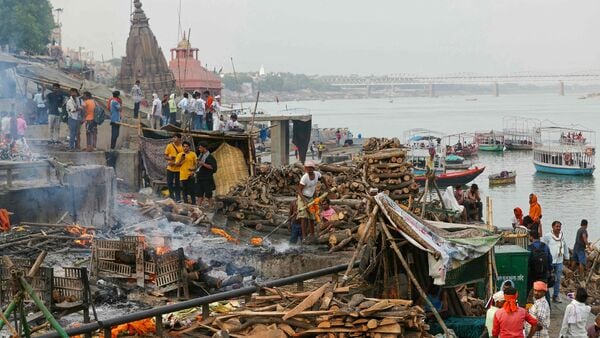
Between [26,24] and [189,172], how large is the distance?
45.5m

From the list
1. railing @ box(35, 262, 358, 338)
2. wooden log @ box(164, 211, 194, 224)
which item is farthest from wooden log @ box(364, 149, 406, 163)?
railing @ box(35, 262, 358, 338)

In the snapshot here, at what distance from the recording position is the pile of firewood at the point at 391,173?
17.0 m

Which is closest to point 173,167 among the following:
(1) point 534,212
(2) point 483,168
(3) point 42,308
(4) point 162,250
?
(4) point 162,250

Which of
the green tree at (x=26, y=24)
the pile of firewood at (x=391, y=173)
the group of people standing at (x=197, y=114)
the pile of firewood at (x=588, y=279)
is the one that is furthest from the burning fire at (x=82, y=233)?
the green tree at (x=26, y=24)

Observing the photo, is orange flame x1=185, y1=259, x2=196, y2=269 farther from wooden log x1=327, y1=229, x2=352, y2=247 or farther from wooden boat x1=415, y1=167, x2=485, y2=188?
wooden boat x1=415, y1=167, x2=485, y2=188

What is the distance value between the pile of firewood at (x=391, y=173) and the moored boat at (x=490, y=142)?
229 feet

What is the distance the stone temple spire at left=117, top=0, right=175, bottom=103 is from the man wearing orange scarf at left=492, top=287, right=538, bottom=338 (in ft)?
169

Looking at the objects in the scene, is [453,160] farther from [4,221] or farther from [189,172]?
[4,221]

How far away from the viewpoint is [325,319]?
31.2 feet

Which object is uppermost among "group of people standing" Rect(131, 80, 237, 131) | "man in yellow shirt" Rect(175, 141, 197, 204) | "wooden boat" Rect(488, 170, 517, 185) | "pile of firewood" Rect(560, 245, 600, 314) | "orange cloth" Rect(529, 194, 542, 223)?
"group of people standing" Rect(131, 80, 237, 131)

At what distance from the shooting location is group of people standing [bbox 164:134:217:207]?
735 inches

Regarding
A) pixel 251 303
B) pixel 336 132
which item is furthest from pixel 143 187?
pixel 336 132

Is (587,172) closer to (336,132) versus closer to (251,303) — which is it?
(336,132)

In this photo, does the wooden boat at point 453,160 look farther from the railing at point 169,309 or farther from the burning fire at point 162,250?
the railing at point 169,309
